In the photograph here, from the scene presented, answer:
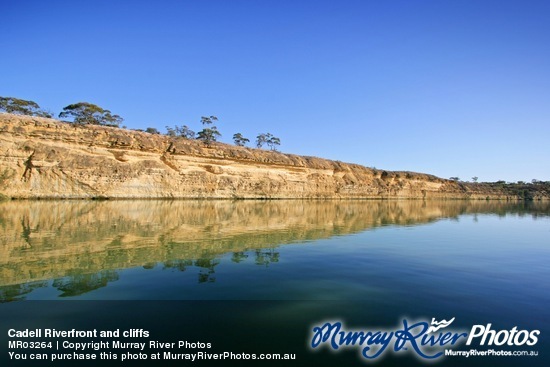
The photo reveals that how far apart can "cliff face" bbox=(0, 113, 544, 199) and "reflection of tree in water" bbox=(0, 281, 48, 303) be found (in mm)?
32568

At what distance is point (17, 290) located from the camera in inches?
208

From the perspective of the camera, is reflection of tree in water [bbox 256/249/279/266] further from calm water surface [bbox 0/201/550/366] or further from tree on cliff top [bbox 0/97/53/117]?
tree on cliff top [bbox 0/97/53/117]

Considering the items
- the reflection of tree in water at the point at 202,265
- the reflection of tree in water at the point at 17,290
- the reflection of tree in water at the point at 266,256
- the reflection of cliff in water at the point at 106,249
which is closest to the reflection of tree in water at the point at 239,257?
the reflection of cliff in water at the point at 106,249

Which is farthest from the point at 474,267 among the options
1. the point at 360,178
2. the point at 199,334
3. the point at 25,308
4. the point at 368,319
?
the point at 360,178

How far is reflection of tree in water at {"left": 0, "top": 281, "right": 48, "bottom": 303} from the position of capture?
4.94 m

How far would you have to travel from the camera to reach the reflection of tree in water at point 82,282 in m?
5.33

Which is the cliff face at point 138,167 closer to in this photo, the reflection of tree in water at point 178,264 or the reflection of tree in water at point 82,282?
the reflection of tree in water at point 178,264

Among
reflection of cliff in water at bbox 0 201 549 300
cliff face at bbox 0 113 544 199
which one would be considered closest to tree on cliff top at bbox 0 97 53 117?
cliff face at bbox 0 113 544 199

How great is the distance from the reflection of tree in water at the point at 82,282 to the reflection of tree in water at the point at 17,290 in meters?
0.29

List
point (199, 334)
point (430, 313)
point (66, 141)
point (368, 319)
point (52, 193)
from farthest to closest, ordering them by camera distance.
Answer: point (66, 141) < point (52, 193) < point (430, 313) < point (368, 319) < point (199, 334)

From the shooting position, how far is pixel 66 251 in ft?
27.3

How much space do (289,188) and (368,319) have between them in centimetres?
5188

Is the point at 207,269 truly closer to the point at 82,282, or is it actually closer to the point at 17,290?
the point at 82,282

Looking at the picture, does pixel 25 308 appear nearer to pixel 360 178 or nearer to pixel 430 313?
pixel 430 313
